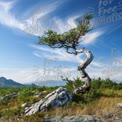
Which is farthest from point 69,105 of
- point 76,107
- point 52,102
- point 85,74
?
point 85,74

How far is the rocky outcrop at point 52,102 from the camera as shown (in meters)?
24.6

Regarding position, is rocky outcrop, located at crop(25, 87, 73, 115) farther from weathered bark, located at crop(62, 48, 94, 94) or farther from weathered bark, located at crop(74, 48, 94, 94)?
weathered bark, located at crop(74, 48, 94, 94)

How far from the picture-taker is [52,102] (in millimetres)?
25500

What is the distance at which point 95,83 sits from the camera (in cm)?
3938

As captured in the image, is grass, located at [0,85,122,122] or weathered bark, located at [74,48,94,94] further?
weathered bark, located at [74,48,94,94]

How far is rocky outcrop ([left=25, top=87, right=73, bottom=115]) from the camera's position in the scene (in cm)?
2462

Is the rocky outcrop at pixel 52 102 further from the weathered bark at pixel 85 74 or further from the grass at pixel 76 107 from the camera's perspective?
the weathered bark at pixel 85 74

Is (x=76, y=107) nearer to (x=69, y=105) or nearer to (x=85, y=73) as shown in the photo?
(x=69, y=105)

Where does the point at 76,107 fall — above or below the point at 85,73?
below

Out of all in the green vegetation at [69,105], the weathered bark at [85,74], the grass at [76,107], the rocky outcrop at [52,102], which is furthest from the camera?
the weathered bark at [85,74]

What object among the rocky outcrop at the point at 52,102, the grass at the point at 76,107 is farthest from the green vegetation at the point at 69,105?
the rocky outcrop at the point at 52,102

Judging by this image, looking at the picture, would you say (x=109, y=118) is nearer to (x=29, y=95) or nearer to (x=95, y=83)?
(x=29, y=95)

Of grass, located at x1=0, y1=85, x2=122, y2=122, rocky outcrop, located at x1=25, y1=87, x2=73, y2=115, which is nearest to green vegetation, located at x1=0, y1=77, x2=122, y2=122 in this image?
grass, located at x1=0, y1=85, x2=122, y2=122

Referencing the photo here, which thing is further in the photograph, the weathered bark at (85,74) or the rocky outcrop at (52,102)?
the weathered bark at (85,74)
